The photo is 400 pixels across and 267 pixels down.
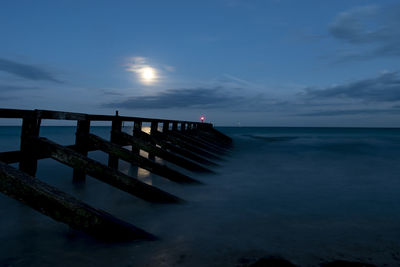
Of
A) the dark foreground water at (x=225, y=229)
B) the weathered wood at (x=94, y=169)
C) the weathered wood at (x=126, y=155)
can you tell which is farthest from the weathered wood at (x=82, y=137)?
the weathered wood at (x=94, y=169)

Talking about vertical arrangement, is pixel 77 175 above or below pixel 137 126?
below

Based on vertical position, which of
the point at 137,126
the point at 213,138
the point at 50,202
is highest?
the point at 137,126

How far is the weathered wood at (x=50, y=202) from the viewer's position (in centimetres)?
208

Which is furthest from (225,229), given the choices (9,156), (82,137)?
(82,137)

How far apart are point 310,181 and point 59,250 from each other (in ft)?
19.3

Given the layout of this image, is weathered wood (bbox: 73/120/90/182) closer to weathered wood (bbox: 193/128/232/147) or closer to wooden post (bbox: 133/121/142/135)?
wooden post (bbox: 133/121/142/135)

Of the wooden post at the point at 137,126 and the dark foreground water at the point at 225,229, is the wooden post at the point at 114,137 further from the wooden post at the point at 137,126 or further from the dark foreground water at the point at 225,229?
the wooden post at the point at 137,126

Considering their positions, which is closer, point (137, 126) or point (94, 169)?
point (94, 169)

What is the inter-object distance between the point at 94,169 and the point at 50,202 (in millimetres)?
1239

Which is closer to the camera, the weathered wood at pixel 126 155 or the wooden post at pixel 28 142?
the wooden post at pixel 28 142

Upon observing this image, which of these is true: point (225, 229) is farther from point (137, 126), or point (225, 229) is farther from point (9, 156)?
point (137, 126)

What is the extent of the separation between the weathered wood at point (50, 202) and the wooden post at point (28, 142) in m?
1.67

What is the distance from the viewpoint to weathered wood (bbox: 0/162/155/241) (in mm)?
2076

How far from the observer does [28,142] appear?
12.1ft
